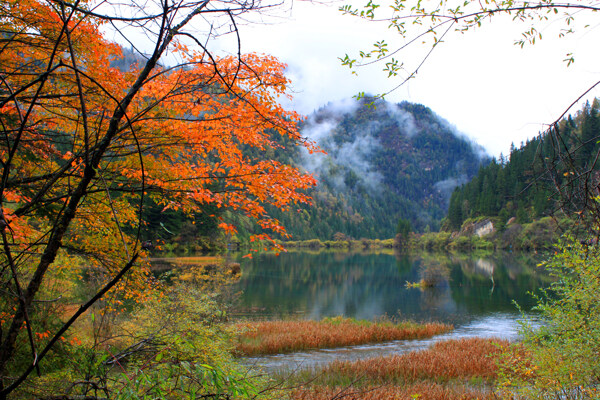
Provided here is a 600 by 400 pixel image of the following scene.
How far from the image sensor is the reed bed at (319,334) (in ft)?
51.1

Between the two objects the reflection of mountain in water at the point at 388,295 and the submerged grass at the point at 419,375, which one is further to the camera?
the reflection of mountain in water at the point at 388,295

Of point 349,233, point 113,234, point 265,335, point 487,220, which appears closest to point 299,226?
point 349,233

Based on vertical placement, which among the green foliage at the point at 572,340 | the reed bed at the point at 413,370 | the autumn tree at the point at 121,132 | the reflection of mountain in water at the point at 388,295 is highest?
the autumn tree at the point at 121,132

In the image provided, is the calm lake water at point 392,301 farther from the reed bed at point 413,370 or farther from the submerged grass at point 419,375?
the submerged grass at point 419,375

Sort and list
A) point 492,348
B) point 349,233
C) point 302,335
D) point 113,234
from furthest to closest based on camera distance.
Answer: point 349,233 < point 302,335 < point 492,348 < point 113,234

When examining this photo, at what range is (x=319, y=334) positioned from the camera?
55.9ft

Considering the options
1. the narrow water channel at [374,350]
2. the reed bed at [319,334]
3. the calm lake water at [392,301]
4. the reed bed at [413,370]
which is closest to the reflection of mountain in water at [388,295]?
the calm lake water at [392,301]

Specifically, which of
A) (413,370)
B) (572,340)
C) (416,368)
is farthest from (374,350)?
(572,340)

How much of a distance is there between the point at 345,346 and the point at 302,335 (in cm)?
203

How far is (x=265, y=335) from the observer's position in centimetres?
1678

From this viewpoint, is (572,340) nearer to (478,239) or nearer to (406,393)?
(406,393)

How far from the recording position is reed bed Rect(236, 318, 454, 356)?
51.1 ft

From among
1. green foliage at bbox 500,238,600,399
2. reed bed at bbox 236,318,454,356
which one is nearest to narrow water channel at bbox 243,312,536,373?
reed bed at bbox 236,318,454,356

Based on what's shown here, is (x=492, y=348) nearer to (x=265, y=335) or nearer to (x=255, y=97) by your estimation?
(x=265, y=335)
